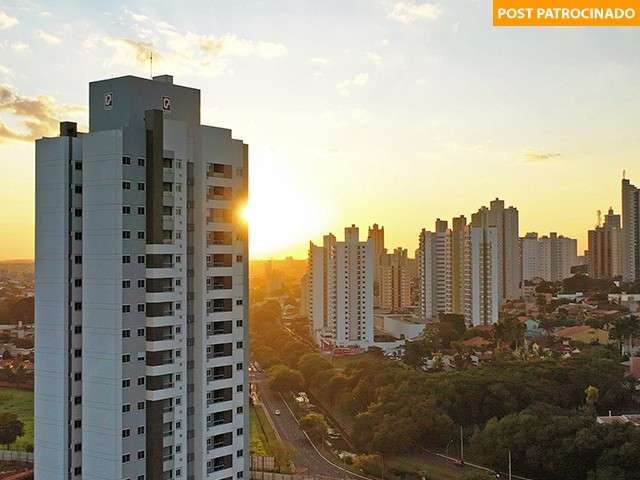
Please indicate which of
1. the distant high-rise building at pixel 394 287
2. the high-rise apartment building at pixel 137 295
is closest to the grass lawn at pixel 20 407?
the high-rise apartment building at pixel 137 295

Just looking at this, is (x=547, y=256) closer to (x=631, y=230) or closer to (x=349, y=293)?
(x=631, y=230)

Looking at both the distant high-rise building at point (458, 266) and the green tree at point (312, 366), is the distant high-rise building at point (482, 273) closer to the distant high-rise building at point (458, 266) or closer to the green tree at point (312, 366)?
the distant high-rise building at point (458, 266)

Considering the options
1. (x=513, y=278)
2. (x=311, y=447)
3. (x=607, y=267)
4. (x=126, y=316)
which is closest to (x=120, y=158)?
(x=126, y=316)

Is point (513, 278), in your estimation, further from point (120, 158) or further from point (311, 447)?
point (120, 158)

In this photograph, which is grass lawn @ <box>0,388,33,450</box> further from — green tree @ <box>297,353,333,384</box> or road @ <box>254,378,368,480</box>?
green tree @ <box>297,353,333,384</box>

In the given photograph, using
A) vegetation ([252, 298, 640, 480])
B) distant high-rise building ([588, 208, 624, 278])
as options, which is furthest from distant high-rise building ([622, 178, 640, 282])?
vegetation ([252, 298, 640, 480])

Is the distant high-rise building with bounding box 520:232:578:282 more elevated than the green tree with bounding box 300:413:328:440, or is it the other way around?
the distant high-rise building with bounding box 520:232:578:282
